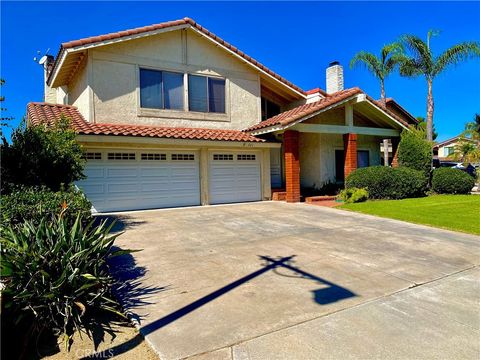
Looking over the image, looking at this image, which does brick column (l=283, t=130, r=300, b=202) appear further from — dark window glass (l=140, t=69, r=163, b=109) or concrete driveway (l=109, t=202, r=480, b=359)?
concrete driveway (l=109, t=202, r=480, b=359)

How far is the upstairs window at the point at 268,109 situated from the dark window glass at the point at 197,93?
166 inches

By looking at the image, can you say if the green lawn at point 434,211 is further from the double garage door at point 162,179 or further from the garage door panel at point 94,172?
the garage door panel at point 94,172

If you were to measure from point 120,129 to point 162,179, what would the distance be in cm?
258

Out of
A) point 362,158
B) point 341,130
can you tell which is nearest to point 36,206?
point 341,130

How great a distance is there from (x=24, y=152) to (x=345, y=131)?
13501 millimetres

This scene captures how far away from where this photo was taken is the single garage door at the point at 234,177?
14922 millimetres

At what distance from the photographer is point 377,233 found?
28.2 ft

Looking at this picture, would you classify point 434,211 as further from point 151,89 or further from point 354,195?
point 151,89

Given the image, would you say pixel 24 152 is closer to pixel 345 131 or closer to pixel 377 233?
pixel 377 233

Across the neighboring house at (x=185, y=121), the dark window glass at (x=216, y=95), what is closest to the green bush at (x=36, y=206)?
the neighboring house at (x=185, y=121)

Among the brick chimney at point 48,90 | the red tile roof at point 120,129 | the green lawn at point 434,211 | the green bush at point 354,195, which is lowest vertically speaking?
the green lawn at point 434,211

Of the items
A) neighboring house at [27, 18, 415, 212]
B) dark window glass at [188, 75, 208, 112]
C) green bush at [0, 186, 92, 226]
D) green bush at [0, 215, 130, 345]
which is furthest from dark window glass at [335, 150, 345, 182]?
green bush at [0, 215, 130, 345]

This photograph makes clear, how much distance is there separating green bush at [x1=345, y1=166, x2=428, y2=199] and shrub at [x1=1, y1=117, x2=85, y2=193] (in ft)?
38.4

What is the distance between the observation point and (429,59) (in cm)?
2103
